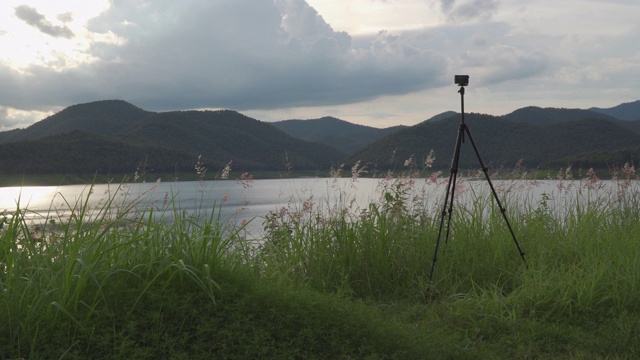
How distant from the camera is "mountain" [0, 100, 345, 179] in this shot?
73188mm

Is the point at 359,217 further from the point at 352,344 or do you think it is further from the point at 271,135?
the point at 271,135

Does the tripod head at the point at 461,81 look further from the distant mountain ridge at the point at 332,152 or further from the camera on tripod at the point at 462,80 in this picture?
the distant mountain ridge at the point at 332,152

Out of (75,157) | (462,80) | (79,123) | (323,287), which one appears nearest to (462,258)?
(323,287)

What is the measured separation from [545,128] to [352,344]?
94377 mm

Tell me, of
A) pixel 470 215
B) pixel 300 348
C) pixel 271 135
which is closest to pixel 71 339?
pixel 300 348

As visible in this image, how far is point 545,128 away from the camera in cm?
9100

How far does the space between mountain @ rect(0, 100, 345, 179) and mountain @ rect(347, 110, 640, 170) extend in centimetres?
1392

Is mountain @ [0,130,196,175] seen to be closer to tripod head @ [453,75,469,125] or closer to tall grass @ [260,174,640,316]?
tall grass @ [260,174,640,316]

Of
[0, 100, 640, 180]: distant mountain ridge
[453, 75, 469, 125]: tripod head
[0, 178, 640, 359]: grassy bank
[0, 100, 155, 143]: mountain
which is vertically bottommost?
[0, 178, 640, 359]: grassy bank

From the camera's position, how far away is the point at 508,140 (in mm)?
88750

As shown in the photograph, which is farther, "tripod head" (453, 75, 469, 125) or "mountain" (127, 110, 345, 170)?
"mountain" (127, 110, 345, 170)

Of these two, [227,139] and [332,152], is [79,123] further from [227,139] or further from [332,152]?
[332,152]

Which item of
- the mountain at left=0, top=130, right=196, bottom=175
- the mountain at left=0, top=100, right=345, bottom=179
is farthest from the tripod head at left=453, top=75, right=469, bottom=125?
the mountain at left=0, top=130, right=196, bottom=175

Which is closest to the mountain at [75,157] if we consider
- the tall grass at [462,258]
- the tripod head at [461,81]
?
the tall grass at [462,258]
